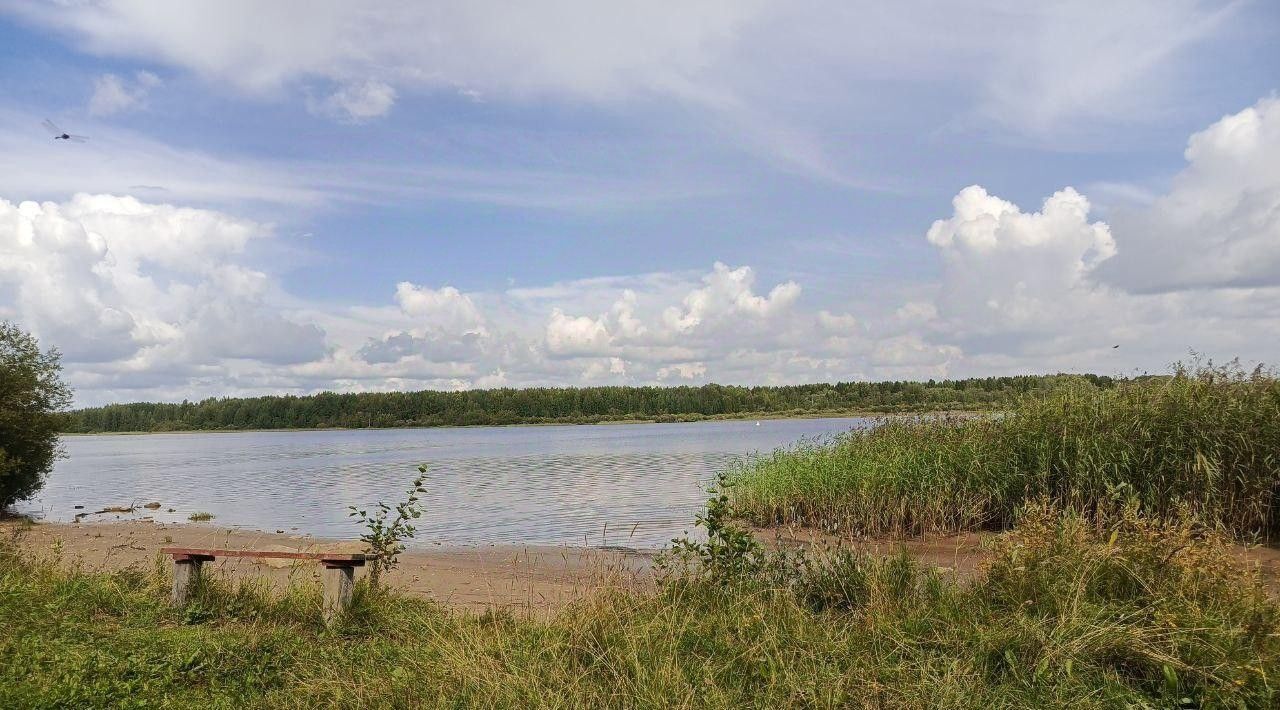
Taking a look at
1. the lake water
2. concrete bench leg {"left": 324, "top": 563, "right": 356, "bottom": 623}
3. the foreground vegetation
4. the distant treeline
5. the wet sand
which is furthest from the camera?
the distant treeline

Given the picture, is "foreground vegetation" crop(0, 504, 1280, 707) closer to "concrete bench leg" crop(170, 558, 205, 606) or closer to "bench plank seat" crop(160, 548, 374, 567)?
"concrete bench leg" crop(170, 558, 205, 606)

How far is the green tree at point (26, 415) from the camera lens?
81.9 feet

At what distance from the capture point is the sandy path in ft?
34.9

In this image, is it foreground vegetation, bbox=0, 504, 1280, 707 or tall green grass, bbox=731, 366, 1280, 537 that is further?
tall green grass, bbox=731, 366, 1280, 537

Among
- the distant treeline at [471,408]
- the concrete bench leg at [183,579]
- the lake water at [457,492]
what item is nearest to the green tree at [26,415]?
the lake water at [457,492]

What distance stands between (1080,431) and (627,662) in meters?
13.2

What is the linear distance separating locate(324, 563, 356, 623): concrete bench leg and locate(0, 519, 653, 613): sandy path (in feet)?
4.64

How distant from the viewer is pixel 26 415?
25.5m

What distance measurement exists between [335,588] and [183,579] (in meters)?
1.96

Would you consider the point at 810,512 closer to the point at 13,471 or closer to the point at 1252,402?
the point at 1252,402

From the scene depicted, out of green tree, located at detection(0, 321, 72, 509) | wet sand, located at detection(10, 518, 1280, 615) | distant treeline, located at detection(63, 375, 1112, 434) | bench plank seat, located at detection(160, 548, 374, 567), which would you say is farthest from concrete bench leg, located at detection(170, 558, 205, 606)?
distant treeline, located at detection(63, 375, 1112, 434)

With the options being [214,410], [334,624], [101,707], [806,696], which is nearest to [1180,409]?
[806,696]

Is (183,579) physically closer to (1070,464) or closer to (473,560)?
(473,560)

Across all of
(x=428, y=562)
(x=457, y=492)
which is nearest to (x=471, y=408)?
Result: (x=457, y=492)
